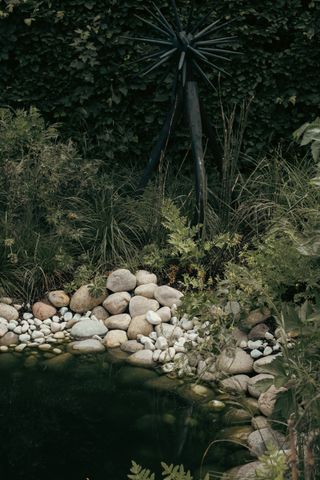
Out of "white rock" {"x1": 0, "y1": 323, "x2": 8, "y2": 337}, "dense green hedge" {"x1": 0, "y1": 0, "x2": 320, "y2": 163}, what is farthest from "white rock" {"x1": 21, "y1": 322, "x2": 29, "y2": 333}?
"dense green hedge" {"x1": 0, "y1": 0, "x2": 320, "y2": 163}

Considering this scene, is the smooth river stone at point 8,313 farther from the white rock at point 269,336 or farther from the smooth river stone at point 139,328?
the white rock at point 269,336

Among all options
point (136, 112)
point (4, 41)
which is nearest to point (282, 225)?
point (136, 112)

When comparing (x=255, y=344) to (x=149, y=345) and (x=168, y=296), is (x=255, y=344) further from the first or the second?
(x=168, y=296)

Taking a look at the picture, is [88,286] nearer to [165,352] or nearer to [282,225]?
[165,352]

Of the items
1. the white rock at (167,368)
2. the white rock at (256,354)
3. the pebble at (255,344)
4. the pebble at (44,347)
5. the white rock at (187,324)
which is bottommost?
the pebble at (44,347)

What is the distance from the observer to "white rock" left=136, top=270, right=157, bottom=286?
5.37 metres

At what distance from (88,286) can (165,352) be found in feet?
2.95

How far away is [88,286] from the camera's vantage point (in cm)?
527

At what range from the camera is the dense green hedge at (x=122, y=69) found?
254 inches

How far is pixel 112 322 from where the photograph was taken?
202 inches

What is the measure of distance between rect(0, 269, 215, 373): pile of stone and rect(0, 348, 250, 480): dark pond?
0.21 meters

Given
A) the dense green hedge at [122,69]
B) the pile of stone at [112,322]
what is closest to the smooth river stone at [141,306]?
the pile of stone at [112,322]

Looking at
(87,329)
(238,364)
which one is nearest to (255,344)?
(238,364)

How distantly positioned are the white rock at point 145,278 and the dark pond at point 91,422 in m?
0.78
